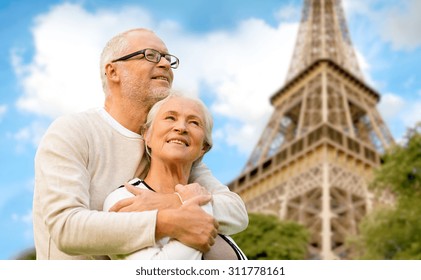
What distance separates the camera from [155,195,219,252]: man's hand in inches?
77.5

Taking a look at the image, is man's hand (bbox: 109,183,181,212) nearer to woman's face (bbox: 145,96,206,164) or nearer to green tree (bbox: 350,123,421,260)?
woman's face (bbox: 145,96,206,164)

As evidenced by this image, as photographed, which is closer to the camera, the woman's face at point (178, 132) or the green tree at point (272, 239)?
the woman's face at point (178, 132)

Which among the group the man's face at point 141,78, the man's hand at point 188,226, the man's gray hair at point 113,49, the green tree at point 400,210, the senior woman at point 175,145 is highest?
the green tree at point 400,210

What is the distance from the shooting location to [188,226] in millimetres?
1972

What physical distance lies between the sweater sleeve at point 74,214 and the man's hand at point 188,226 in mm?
39

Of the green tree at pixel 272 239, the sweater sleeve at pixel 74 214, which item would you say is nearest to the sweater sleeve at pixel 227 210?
the sweater sleeve at pixel 74 214

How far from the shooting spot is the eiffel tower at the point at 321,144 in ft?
76.4

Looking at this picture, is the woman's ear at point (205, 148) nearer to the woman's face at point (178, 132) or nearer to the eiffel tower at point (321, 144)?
the woman's face at point (178, 132)

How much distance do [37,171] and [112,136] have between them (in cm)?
35

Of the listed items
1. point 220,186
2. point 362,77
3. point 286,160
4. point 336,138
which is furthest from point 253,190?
point 220,186

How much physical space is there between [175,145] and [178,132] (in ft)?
0.17

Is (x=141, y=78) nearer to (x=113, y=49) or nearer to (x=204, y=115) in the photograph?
(x=113, y=49)

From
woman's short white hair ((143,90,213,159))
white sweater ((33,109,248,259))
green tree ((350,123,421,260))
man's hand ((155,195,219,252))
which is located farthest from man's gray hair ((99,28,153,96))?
green tree ((350,123,421,260))
